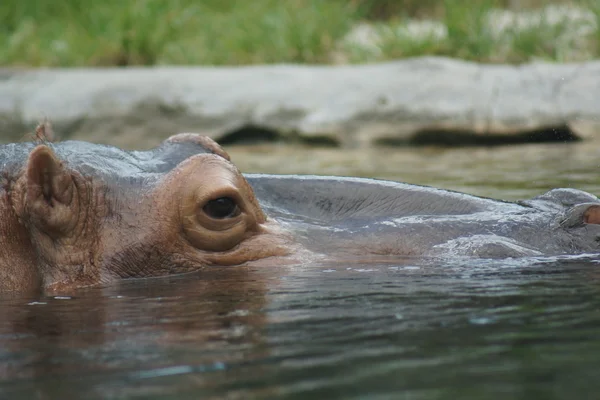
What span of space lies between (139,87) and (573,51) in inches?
168

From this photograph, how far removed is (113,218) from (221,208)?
1.16 feet

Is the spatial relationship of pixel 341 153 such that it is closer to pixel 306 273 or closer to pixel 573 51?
pixel 573 51

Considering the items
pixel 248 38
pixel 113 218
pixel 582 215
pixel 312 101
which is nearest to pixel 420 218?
pixel 582 215

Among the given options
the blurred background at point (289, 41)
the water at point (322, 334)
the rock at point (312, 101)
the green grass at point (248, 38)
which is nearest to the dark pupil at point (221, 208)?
the water at point (322, 334)

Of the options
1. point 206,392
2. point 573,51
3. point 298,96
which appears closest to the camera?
point 206,392

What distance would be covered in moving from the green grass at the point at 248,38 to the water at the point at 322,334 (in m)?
7.76

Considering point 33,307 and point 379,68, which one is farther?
point 379,68

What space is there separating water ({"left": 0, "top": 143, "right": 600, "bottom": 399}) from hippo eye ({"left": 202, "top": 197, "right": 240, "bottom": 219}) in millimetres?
193

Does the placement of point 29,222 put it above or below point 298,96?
below

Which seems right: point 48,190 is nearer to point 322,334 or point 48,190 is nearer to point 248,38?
point 322,334

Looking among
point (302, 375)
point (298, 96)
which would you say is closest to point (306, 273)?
point (302, 375)

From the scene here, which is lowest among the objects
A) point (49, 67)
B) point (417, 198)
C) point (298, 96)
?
point (417, 198)

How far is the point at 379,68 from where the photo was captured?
999 cm

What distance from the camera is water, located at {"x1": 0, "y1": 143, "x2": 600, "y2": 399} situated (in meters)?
2.29
